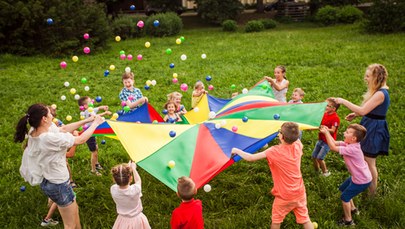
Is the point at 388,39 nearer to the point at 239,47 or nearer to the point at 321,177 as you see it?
the point at 239,47

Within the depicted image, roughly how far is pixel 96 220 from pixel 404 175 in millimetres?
4177

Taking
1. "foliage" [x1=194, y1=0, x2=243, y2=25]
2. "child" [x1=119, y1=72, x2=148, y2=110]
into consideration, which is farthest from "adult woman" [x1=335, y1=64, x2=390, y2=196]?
"foliage" [x1=194, y1=0, x2=243, y2=25]

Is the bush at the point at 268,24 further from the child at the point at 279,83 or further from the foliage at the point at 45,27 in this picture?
the child at the point at 279,83

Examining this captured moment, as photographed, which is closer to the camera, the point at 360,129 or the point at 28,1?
the point at 360,129

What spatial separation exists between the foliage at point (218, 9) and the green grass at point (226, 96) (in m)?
6.01

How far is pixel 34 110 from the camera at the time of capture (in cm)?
361

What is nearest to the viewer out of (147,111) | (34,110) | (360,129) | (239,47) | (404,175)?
(34,110)

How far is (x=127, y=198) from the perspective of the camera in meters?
3.56

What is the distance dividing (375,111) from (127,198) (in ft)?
9.84

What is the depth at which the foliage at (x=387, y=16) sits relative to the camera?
14.9 meters

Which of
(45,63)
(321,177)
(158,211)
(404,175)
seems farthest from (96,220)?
(45,63)

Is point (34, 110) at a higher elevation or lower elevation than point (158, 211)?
higher

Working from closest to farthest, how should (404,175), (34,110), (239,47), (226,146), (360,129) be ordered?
(34,110) → (360,129) → (226,146) → (404,175) → (239,47)

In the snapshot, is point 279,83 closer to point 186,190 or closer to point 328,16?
point 186,190
